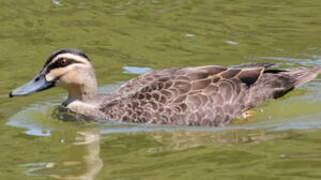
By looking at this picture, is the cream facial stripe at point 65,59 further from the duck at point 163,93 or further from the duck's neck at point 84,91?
the duck's neck at point 84,91

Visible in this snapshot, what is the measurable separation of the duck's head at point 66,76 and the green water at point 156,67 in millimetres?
542

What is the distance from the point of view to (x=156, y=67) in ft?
52.2

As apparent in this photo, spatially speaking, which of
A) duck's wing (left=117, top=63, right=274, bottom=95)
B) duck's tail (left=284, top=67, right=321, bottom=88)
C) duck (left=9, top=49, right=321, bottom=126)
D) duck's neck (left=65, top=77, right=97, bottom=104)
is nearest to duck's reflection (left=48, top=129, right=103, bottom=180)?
duck (left=9, top=49, right=321, bottom=126)

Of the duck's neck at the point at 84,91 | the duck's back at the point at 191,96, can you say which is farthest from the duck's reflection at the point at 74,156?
the duck's back at the point at 191,96

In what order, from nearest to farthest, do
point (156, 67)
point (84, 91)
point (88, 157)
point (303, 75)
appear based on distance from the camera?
1. point (88, 157)
2. point (84, 91)
3. point (303, 75)
4. point (156, 67)

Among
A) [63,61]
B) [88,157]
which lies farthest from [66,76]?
[88,157]

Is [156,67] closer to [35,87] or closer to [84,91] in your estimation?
[84,91]

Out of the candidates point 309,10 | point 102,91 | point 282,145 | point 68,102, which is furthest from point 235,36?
point 282,145

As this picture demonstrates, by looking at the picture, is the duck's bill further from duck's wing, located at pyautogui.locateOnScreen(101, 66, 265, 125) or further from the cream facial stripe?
duck's wing, located at pyautogui.locateOnScreen(101, 66, 265, 125)

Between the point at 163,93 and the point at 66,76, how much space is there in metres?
1.45

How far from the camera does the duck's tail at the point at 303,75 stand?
1419cm

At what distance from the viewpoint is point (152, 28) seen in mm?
17984

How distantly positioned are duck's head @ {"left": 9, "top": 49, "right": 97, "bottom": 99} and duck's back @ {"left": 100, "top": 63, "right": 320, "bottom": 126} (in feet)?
1.50

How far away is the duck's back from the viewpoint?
13000 millimetres
